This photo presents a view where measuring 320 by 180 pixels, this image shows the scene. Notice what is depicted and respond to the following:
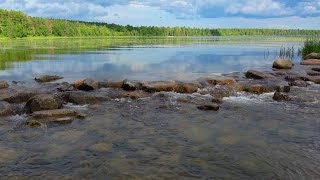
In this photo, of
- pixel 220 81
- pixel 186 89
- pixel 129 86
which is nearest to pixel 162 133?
pixel 186 89

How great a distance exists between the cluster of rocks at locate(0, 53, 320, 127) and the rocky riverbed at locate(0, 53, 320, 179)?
0.22 feet

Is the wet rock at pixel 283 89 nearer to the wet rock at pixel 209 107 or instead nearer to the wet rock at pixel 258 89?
the wet rock at pixel 258 89

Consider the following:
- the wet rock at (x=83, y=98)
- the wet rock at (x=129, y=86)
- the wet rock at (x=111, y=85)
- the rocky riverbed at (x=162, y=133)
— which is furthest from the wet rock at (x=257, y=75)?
the wet rock at (x=83, y=98)

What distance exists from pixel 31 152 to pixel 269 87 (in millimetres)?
18054

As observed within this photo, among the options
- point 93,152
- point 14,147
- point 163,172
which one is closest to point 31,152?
point 14,147

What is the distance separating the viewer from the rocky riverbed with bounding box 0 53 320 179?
33.6ft

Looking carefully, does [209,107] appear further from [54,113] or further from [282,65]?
[282,65]

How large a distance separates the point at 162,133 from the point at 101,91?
413 inches

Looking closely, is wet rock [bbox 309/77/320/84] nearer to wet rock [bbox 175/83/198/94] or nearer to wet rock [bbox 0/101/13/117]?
wet rock [bbox 175/83/198/94]

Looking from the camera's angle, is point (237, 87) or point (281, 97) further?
point (237, 87)

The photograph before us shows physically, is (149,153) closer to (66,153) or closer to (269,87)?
(66,153)

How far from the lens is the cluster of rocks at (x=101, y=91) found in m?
16.6

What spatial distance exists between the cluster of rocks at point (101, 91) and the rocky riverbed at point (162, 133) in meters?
0.07

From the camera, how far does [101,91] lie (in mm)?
23172
